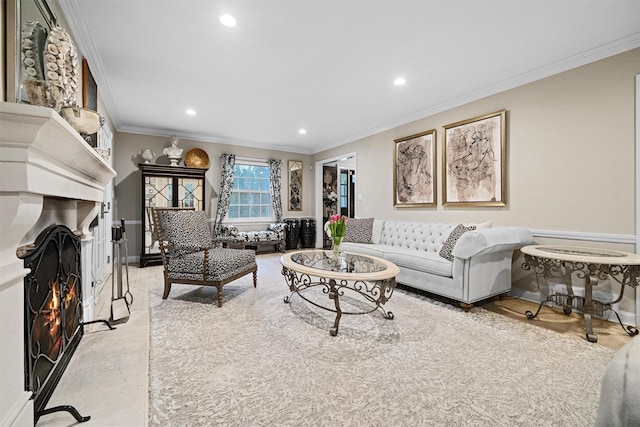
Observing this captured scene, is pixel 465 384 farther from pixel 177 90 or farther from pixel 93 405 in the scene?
pixel 177 90

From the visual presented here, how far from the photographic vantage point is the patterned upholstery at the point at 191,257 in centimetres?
299

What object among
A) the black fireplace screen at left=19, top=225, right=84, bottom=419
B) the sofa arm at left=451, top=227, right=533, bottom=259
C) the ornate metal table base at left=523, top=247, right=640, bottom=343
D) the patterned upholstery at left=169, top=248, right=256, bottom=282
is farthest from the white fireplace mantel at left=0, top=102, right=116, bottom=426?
the ornate metal table base at left=523, top=247, right=640, bottom=343

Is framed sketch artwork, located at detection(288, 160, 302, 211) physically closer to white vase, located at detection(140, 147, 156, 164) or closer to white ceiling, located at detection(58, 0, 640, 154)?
white ceiling, located at detection(58, 0, 640, 154)

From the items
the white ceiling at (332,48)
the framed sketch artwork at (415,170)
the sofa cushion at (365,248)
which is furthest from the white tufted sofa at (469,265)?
the white ceiling at (332,48)

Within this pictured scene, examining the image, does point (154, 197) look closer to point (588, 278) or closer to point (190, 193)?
point (190, 193)

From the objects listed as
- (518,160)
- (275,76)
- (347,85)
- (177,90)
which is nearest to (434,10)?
(347,85)

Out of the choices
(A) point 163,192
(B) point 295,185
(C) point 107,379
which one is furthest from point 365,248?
(A) point 163,192

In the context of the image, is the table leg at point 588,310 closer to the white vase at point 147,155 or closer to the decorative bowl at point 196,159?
the decorative bowl at point 196,159

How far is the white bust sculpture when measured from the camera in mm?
5305

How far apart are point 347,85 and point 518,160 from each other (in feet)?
7.14

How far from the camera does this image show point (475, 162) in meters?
3.66

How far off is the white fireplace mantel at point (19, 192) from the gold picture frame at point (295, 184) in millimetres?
5773

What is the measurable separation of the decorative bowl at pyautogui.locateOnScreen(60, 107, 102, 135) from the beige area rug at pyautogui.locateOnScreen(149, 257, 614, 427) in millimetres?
1466

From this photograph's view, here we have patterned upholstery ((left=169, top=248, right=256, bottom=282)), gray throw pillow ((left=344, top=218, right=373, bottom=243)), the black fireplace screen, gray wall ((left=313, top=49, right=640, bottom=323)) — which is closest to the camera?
the black fireplace screen
